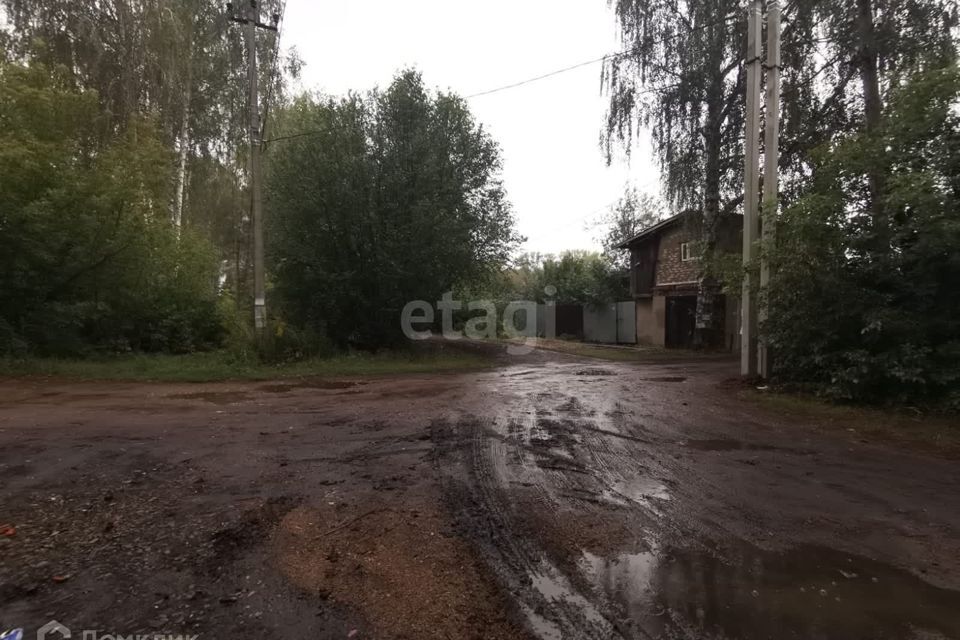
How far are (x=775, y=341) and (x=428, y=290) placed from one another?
9.87 metres

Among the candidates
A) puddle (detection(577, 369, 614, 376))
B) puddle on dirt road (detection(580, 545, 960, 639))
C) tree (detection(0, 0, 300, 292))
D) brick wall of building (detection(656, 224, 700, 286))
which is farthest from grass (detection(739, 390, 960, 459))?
tree (detection(0, 0, 300, 292))

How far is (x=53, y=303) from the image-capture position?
1214 cm

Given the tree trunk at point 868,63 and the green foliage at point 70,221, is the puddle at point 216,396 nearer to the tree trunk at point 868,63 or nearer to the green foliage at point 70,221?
the green foliage at point 70,221

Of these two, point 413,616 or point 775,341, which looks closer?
point 413,616

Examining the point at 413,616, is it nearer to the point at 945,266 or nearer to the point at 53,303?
the point at 945,266

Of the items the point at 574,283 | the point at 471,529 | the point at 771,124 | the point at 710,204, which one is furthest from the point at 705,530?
the point at 574,283

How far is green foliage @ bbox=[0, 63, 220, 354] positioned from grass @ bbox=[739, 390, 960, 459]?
1482cm

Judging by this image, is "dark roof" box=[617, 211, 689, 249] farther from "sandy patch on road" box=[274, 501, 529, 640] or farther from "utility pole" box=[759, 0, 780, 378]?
"sandy patch on road" box=[274, 501, 529, 640]

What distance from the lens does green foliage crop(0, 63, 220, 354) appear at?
449 inches

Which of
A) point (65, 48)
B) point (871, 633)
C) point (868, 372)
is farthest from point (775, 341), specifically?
point (65, 48)

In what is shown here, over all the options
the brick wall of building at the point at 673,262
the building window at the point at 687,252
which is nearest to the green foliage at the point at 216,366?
the building window at the point at 687,252

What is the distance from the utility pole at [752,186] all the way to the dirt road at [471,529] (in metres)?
3.72

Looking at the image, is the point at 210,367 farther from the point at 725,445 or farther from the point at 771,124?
the point at 771,124

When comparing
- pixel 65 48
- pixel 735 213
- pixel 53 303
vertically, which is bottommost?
pixel 53 303
